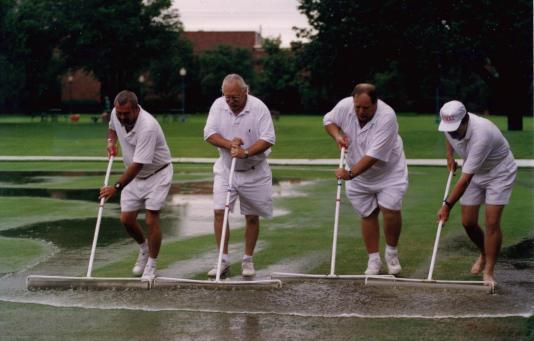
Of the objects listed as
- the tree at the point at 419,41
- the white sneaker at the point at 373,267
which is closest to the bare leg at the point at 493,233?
the white sneaker at the point at 373,267

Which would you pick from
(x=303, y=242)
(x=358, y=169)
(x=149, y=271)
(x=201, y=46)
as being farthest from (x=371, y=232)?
(x=201, y=46)

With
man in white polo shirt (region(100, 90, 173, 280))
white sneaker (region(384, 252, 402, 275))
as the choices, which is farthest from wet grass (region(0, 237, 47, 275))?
white sneaker (region(384, 252, 402, 275))

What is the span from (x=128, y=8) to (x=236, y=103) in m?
54.0

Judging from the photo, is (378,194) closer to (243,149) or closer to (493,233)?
(493,233)

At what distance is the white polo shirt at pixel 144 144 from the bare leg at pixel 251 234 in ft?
3.29

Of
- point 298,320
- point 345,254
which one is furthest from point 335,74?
point 298,320

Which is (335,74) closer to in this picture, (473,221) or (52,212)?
(52,212)

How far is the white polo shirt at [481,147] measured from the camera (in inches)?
310

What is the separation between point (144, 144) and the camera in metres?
8.22

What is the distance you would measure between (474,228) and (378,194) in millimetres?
972

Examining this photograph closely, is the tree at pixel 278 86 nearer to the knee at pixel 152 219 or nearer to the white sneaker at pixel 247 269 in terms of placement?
the white sneaker at pixel 247 269

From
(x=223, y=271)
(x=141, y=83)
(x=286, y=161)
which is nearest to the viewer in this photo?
(x=223, y=271)

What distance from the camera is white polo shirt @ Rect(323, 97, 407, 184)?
8367mm

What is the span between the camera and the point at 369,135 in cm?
846
